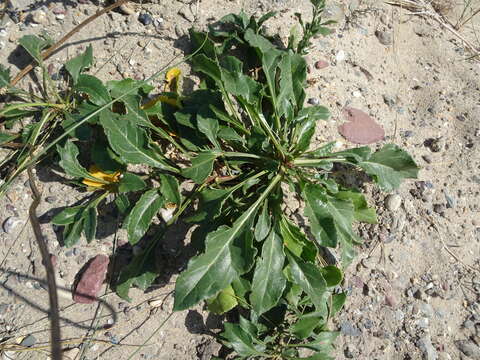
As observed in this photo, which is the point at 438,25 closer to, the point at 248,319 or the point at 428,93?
the point at 428,93

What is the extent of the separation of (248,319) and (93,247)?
2.99 ft

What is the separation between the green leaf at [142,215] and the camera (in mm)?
2025

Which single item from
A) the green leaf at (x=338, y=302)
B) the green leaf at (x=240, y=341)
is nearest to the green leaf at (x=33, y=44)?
the green leaf at (x=240, y=341)

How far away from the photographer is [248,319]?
221cm

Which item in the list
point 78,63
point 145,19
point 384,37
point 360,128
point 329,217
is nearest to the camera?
point 329,217

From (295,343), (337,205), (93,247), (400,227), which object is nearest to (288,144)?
(337,205)

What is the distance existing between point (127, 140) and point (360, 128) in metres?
1.43

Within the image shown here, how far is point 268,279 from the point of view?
1944 millimetres

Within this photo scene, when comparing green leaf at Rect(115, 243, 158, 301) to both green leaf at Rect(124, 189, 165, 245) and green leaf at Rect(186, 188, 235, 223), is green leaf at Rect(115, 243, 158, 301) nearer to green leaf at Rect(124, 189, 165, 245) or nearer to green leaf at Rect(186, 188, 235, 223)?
green leaf at Rect(124, 189, 165, 245)

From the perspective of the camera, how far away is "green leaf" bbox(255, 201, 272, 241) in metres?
2.05

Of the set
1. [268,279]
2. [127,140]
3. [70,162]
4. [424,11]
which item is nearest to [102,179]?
[70,162]

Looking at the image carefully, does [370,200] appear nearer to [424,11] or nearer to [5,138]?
[424,11]

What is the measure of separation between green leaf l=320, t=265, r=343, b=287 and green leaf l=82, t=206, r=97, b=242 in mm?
1142

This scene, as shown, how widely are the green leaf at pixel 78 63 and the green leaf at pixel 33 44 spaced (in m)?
0.16
